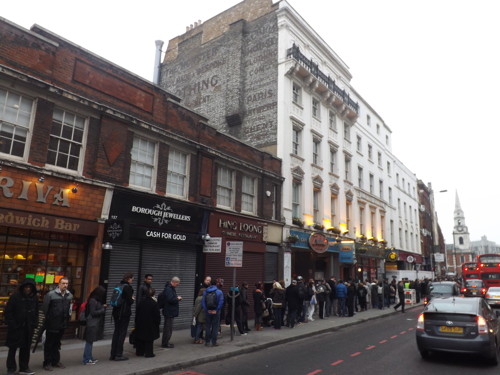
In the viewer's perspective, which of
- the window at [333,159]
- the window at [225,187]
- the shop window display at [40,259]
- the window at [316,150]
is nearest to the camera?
the shop window display at [40,259]

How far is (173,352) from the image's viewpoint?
952 centimetres

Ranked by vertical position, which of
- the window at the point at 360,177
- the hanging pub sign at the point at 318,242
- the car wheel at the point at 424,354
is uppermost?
the window at the point at 360,177

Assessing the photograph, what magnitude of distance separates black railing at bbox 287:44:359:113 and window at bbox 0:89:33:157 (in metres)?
15.9

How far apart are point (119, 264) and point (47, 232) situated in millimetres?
2401

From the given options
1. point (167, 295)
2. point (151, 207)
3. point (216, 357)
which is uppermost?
point (151, 207)

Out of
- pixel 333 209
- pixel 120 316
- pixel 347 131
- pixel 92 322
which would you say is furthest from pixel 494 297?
pixel 92 322

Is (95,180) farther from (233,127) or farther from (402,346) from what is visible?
(233,127)

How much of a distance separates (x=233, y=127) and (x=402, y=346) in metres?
16.1

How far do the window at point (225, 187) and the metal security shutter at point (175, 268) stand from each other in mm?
2958

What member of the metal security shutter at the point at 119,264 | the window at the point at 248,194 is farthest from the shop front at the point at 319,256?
the metal security shutter at the point at 119,264

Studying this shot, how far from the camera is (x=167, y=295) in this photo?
1002 cm

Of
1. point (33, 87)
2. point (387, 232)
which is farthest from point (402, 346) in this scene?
point (387, 232)

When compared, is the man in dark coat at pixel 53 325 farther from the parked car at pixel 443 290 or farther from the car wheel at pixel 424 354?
the parked car at pixel 443 290

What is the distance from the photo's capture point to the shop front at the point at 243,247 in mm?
15648
